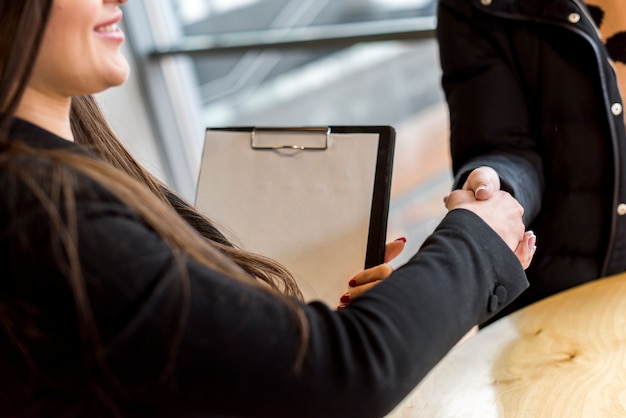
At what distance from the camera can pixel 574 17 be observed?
4.11ft

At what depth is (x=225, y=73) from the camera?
339 cm

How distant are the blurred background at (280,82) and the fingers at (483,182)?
5.18 ft

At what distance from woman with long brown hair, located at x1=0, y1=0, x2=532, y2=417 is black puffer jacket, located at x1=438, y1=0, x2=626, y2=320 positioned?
25.5 inches

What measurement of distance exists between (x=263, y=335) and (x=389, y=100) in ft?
9.33

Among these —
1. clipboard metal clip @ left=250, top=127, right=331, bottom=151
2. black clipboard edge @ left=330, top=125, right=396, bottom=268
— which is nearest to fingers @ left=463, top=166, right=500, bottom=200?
black clipboard edge @ left=330, top=125, right=396, bottom=268

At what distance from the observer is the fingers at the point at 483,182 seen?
0.98 metres

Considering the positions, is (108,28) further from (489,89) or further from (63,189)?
(489,89)

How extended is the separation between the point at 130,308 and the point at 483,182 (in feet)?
1.96

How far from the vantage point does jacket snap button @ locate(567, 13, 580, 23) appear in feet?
4.11

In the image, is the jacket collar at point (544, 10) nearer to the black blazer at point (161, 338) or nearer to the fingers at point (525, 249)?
the fingers at point (525, 249)

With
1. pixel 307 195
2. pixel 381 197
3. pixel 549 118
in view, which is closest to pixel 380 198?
pixel 381 197

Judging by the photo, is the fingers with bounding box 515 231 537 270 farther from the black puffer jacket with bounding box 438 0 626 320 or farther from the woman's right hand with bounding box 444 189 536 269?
the black puffer jacket with bounding box 438 0 626 320

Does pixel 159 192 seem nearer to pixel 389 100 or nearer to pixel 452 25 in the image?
pixel 452 25

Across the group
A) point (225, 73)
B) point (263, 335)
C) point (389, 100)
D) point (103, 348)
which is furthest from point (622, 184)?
point (225, 73)
